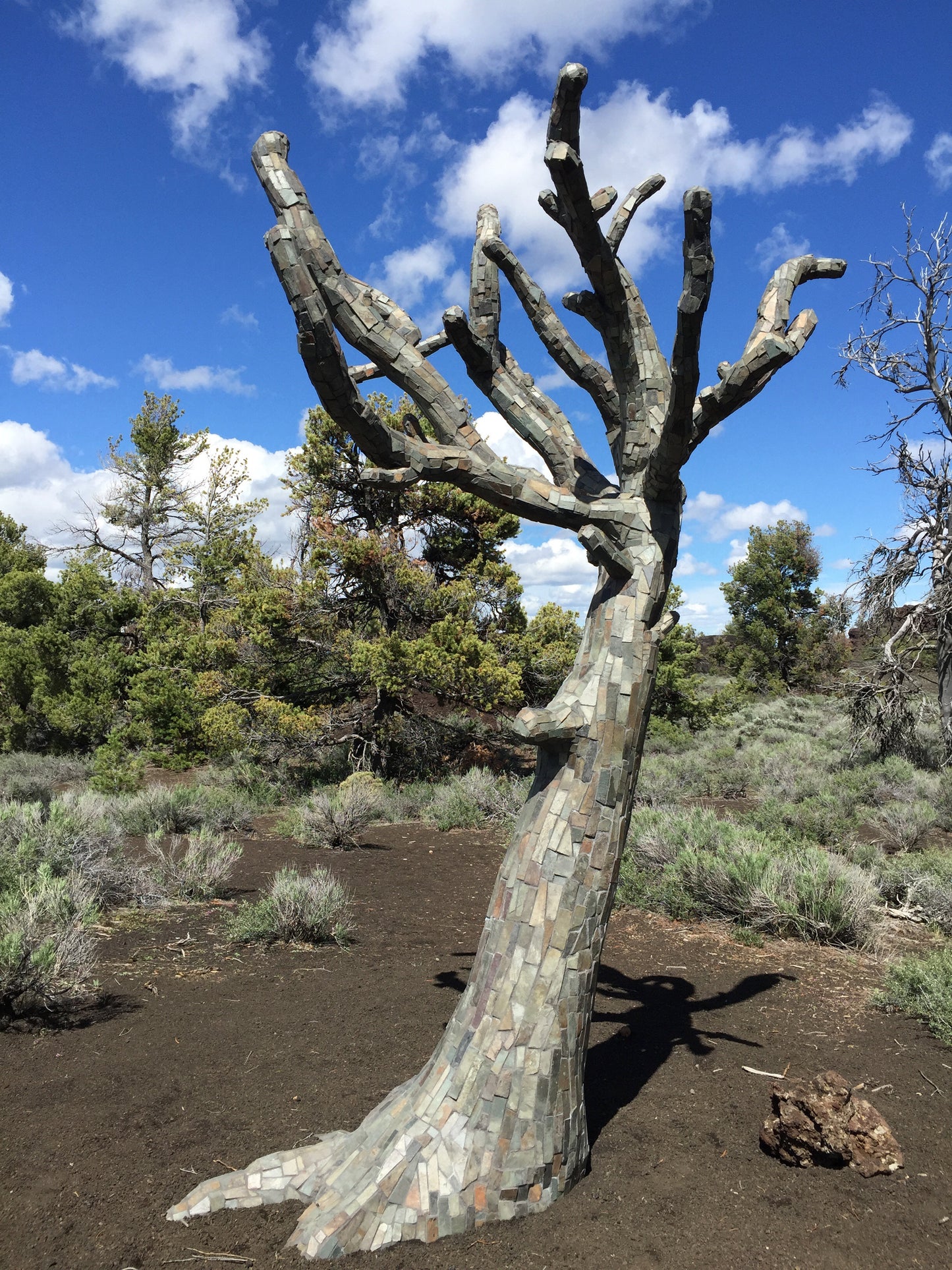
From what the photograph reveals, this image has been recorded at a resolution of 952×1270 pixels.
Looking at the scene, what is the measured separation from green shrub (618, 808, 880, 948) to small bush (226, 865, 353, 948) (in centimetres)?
270

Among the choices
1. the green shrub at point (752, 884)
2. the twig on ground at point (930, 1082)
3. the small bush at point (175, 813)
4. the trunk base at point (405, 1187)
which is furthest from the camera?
the small bush at point (175, 813)

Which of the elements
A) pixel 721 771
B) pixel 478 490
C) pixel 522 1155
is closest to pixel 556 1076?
pixel 522 1155

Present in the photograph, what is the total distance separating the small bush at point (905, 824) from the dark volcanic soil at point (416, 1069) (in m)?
3.70

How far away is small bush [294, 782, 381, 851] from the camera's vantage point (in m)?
9.64

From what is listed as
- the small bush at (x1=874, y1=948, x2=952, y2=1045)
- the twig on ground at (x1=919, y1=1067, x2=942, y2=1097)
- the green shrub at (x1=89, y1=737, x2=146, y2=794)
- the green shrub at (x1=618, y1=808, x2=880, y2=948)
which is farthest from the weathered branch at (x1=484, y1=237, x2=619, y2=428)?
the green shrub at (x1=89, y1=737, x2=146, y2=794)

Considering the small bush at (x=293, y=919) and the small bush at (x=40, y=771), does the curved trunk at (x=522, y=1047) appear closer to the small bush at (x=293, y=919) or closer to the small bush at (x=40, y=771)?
the small bush at (x=293, y=919)

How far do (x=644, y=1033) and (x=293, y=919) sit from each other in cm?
283

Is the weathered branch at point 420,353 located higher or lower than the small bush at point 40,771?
higher

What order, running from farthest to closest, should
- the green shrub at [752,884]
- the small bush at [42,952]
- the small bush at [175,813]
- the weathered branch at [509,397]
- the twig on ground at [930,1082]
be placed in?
1. the small bush at [175,813]
2. the green shrub at [752,884]
3. the small bush at [42,952]
4. the twig on ground at [930,1082]
5. the weathered branch at [509,397]

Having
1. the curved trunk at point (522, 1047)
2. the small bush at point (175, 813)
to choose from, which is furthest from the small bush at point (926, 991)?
the small bush at point (175, 813)

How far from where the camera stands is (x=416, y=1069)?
13.1 ft

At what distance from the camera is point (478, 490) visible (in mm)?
3006

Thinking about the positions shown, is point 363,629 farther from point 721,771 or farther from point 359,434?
point 359,434

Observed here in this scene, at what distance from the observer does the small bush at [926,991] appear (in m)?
4.42
